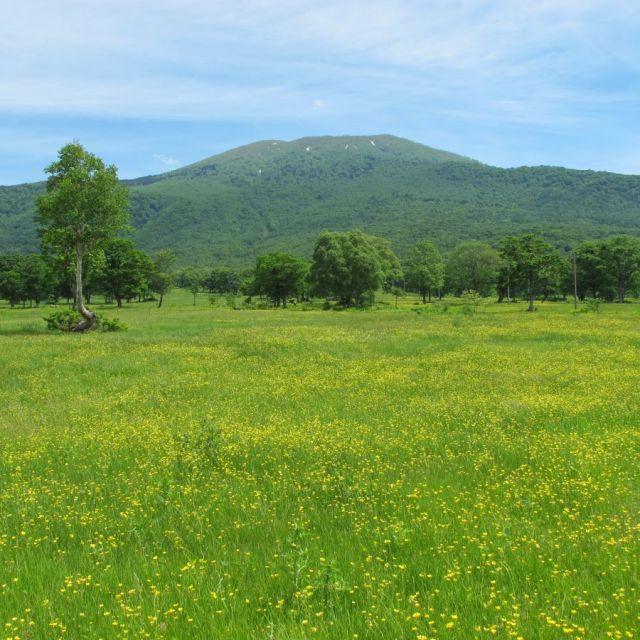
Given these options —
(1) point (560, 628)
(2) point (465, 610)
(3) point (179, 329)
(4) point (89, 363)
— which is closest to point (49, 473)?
(2) point (465, 610)

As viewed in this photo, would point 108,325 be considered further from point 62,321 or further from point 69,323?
point 62,321

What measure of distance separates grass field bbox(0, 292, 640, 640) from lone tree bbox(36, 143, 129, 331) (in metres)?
22.0

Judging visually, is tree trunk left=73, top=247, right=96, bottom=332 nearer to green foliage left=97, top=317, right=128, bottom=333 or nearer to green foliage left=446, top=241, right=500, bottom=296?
green foliage left=97, top=317, right=128, bottom=333

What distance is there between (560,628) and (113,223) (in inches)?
1521

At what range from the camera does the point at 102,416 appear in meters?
14.2

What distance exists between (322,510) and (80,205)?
115ft

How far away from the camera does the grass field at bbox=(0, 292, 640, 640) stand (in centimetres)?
521

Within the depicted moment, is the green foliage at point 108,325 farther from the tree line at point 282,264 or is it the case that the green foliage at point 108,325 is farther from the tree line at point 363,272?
the tree line at point 363,272

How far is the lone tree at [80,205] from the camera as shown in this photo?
119ft

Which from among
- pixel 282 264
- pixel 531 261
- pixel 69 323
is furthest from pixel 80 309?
pixel 282 264

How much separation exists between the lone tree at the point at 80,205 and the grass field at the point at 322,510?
72.1ft

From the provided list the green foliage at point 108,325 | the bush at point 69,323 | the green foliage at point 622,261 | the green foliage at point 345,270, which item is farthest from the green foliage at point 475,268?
the bush at point 69,323

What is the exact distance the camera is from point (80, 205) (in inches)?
1449

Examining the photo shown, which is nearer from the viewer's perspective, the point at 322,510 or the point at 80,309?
the point at 322,510
